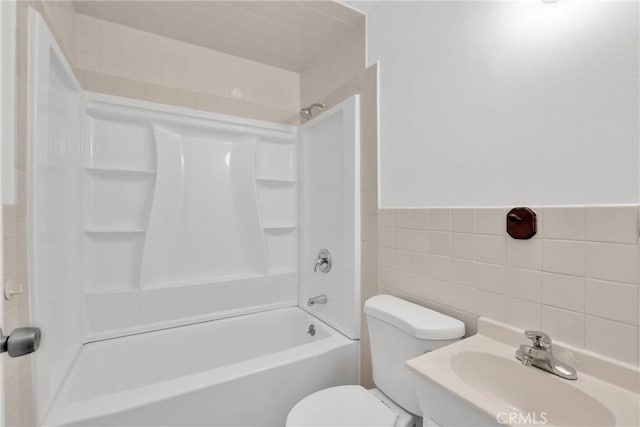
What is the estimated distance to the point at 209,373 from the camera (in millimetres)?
1281

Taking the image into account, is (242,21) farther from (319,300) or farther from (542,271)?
(542,271)

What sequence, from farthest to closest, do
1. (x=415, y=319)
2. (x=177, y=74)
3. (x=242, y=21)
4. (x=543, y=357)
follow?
(x=177, y=74)
(x=242, y=21)
(x=415, y=319)
(x=543, y=357)

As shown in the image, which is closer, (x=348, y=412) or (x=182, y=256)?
(x=348, y=412)

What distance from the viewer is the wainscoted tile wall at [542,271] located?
751 mm

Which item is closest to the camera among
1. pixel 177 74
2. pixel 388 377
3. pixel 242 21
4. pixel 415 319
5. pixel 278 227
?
pixel 415 319

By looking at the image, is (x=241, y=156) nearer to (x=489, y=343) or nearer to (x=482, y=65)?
(x=482, y=65)

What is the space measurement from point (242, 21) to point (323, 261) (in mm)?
1542

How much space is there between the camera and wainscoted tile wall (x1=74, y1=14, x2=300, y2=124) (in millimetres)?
1662

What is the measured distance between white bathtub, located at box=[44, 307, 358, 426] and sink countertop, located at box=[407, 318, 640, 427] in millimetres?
773

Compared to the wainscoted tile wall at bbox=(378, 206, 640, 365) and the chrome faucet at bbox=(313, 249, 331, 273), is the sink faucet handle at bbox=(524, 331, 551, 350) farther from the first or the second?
the chrome faucet at bbox=(313, 249, 331, 273)

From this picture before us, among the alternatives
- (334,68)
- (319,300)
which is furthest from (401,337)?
(334,68)

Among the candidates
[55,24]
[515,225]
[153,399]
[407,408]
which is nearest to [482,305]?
[515,225]

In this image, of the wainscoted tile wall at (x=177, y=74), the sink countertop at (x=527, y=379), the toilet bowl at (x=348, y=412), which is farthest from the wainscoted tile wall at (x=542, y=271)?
the wainscoted tile wall at (x=177, y=74)

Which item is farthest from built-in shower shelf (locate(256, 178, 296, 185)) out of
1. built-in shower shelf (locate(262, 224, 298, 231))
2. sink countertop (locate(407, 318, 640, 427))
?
sink countertop (locate(407, 318, 640, 427))
